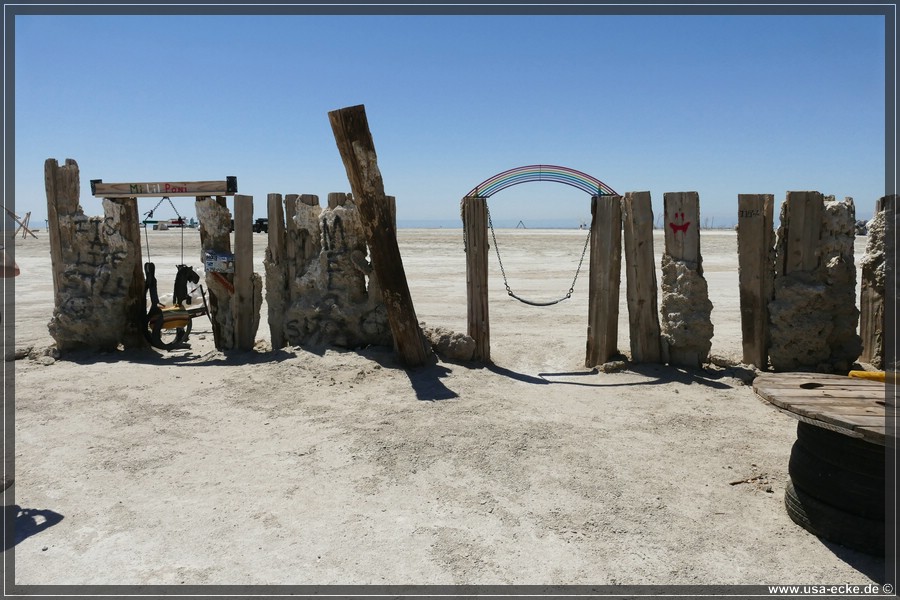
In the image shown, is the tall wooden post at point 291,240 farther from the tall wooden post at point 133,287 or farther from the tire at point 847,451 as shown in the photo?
the tire at point 847,451

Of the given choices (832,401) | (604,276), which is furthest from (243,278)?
(832,401)

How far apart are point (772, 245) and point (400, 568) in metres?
6.08

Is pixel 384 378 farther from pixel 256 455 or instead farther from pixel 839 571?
pixel 839 571

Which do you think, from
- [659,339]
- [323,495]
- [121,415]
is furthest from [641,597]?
[121,415]

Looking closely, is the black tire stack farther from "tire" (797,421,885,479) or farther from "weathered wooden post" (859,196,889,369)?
"weathered wooden post" (859,196,889,369)

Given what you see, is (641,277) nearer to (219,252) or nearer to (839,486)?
(839,486)

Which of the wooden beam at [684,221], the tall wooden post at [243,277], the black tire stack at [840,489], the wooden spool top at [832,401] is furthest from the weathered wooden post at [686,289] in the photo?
the tall wooden post at [243,277]

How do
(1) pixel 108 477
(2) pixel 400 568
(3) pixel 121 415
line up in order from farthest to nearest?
(3) pixel 121 415 → (1) pixel 108 477 → (2) pixel 400 568

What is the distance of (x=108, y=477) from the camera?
482 cm

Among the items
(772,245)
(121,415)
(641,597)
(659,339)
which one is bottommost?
(641,597)

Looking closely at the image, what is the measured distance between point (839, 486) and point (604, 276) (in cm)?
427

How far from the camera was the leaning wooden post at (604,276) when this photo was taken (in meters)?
7.65

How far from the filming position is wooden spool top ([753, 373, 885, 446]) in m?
3.32

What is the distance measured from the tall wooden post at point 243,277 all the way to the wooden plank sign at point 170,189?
27 cm
